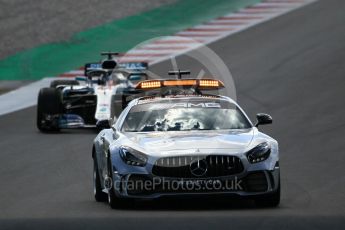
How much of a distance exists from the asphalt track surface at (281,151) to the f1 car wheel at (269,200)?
0.46ft

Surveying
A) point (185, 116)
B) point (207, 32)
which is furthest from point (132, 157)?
point (207, 32)

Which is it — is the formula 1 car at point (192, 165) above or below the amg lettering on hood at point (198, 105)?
below

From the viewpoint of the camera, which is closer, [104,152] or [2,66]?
[104,152]

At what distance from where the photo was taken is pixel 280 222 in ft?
32.2

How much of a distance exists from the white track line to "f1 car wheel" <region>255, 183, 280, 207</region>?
18.6 metres

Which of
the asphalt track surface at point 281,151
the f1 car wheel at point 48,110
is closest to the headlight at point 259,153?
the asphalt track surface at point 281,151

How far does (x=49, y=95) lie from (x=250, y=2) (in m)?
14.2

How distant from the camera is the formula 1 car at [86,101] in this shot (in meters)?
22.0

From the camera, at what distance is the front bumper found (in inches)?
430

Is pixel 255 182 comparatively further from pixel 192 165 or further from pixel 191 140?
pixel 191 140

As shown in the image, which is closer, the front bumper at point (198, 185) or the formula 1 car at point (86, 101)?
the front bumper at point (198, 185)

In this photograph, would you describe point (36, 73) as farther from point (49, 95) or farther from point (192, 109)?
point (192, 109)

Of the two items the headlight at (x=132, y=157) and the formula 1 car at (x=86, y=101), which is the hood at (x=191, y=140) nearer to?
the headlight at (x=132, y=157)

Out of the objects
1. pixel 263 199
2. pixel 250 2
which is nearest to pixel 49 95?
pixel 263 199
